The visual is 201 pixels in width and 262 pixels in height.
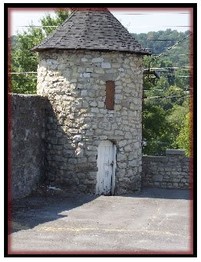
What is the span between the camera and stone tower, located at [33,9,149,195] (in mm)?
16609

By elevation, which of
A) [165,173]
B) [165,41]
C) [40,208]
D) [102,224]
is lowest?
[102,224]

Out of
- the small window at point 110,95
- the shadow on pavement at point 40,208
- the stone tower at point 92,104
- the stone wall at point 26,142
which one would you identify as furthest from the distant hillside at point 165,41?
the shadow on pavement at point 40,208

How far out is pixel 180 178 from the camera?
18.7 meters

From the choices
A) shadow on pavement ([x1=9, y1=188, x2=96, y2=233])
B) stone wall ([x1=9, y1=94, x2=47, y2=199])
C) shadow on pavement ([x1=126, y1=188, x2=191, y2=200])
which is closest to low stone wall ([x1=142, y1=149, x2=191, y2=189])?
shadow on pavement ([x1=126, y1=188, x2=191, y2=200])

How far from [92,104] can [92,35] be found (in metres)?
2.01

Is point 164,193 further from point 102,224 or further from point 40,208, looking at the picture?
point 102,224

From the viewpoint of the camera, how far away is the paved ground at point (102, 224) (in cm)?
957

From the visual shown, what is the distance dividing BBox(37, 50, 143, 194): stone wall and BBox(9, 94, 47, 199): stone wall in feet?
1.57

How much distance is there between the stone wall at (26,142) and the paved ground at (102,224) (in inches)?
20.8

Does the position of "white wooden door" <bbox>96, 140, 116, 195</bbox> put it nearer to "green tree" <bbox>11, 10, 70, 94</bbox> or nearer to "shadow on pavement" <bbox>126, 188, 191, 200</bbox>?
"shadow on pavement" <bbox>126, 188, 191, 200</bbox>

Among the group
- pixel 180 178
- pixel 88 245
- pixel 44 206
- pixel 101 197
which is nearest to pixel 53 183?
pixel 101 197

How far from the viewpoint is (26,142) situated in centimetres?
1540

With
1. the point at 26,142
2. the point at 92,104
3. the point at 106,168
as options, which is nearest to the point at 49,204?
the point at 26,142

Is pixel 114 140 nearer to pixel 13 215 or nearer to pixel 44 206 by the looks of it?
pixel 44 206
